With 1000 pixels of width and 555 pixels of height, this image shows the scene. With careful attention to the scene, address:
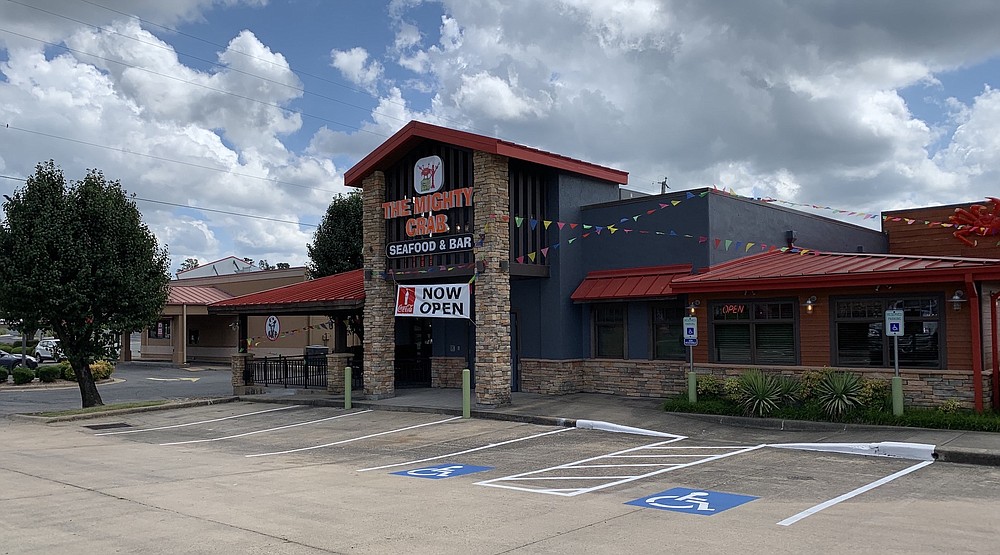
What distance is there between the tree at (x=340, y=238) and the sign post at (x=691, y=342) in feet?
68.6

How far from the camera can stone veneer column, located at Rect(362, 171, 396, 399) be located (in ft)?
72.2

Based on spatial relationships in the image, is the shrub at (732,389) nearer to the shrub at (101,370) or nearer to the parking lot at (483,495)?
the parking lot at (483,495)

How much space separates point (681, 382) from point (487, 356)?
4.67 meters

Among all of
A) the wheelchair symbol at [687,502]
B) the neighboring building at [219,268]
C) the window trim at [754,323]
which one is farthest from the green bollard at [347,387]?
the neighboring building at [219,268]

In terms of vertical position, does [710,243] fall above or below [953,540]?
above

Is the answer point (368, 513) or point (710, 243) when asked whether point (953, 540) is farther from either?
point (710, 243)

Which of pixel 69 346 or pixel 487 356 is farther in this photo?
pixel 69 346

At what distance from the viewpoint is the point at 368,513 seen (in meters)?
9.23

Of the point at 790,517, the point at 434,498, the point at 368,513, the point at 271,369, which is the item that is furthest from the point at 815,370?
the point at 271,369

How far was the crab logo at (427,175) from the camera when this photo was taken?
20.9 metres

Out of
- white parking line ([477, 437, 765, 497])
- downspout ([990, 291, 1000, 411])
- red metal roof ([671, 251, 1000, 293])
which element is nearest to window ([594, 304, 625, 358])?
red metal roof ([671, 251, 1000, 293])

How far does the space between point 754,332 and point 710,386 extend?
5.00 ft

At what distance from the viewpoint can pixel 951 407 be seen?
14.6 m

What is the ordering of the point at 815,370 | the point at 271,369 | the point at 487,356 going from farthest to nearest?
the point at 271,369
the point at 487,356
the point at 815,370
